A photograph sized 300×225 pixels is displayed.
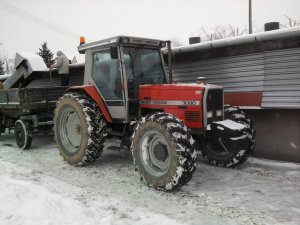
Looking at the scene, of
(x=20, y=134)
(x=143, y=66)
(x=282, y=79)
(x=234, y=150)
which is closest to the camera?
(x=234, y=150)

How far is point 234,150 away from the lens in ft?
20.2

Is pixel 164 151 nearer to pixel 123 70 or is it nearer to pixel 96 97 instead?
pixel 123 70

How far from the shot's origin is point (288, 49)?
6859 mm

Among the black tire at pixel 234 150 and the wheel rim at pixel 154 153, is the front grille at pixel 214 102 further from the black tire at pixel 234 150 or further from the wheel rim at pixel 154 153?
the wheel rim at pixel 154 153

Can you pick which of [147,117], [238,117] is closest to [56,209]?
[147,117]

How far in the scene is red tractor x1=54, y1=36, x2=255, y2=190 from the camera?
16.3ft

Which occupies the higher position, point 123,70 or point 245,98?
point 123,70

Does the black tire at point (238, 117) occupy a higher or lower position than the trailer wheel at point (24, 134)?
higher

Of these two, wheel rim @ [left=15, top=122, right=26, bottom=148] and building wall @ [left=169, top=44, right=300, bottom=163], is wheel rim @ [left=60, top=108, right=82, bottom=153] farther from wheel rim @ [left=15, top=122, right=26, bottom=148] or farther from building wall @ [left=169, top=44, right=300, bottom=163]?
building wall @ [left=169, top=44, right=300, bottom=163]

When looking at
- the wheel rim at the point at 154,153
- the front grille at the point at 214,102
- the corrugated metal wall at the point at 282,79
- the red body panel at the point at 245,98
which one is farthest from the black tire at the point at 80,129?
the corrugated metal wall at the point at 282,79

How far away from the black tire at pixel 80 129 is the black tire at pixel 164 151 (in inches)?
46.1

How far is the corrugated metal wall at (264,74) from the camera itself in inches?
269

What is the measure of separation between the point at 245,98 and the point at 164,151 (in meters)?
3.28

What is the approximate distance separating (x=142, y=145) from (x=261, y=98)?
3415mm
